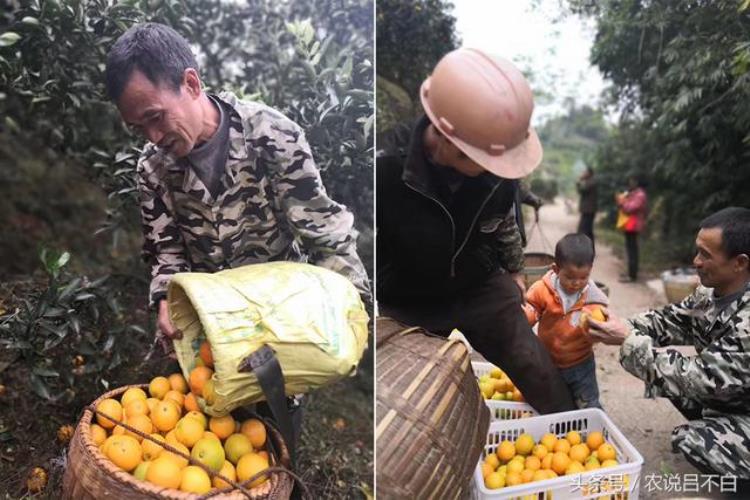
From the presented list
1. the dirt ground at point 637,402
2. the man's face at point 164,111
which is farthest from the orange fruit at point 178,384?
the dirt ground at point 637,402

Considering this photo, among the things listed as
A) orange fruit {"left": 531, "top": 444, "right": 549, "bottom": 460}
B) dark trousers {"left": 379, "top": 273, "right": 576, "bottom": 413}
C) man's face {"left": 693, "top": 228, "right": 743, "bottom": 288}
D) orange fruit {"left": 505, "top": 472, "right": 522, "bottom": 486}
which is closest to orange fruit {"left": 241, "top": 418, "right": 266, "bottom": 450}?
dark trousers {"left": 379, "top": 273, "right": 576, "bottom": 413}

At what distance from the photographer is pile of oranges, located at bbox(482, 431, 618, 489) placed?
1739 millimetres

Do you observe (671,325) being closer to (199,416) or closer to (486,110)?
(486,110)

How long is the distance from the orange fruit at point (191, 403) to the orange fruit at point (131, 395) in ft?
0.32

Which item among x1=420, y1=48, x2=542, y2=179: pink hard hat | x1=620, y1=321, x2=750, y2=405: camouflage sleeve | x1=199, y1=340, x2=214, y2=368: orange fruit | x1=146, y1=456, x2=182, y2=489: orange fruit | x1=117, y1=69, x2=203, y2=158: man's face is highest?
x1=420, y1=48, x2=542, y2=179: pink hard hat

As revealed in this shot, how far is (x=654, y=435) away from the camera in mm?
1993

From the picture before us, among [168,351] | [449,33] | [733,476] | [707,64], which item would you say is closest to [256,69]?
[449,33]

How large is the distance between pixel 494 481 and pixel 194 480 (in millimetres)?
860

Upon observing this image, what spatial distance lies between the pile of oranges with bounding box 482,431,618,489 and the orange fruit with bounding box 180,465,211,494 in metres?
0.83

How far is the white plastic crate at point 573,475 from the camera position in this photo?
1.62 metres

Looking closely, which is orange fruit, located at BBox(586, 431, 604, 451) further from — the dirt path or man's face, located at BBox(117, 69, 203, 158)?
man's face, located at BBox(117, 69, 203, 158)

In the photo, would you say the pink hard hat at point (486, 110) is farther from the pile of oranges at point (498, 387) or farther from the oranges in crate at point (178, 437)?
the pile of oranges at point (498, 387)

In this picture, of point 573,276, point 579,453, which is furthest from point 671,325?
point 579,453

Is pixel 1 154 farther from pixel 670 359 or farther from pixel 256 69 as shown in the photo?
pixel 670 359
